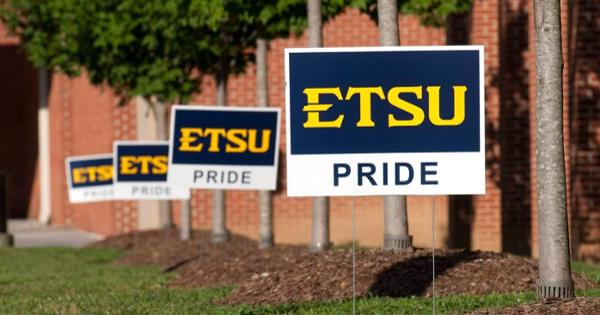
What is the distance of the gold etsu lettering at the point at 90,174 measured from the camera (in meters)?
24.4

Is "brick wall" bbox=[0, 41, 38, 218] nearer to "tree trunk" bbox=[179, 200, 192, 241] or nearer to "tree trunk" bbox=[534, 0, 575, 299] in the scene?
"tree trunk" bbox=[179, 200, 192, 241]

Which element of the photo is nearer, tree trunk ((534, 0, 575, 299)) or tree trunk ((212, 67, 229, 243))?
tree trunk ((534, 0, 575, 299))

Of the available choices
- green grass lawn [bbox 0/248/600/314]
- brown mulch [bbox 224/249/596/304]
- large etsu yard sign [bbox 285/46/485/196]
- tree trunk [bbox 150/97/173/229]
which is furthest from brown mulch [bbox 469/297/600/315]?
tree trunk [bbox 150/97/173/229]

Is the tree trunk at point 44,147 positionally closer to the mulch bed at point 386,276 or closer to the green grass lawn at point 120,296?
the green grass lawn at point 120,296

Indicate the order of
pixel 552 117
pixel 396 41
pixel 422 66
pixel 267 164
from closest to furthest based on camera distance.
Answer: pixel 422 66 < pixel 552 117 < pixel 396 41 < pixel 267 164

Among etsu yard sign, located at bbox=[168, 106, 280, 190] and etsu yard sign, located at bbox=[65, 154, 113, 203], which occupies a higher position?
etsu yard sign, located at bbox=[168, 106, 280, 190]

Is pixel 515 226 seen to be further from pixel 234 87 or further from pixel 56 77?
pixel 56 77

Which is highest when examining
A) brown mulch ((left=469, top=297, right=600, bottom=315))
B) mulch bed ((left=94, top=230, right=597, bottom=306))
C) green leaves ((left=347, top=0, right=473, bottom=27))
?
green leaves ((left=347, top=0, right=473, bottom=27))

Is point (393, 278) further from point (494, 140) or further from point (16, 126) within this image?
point (16, 126)

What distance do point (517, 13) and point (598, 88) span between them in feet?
6.13

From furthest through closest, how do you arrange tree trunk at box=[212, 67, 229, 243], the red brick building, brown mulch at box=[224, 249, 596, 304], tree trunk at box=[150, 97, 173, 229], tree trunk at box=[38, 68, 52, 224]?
tree trunk at box=[38, 68, 52, 224] < tree trunk at box=[150, 97, 173, 229] < tree trunk at box=[212, 67, 229, 243] < the red brick building < brown mulch at box=[224, 249, 596, 304]

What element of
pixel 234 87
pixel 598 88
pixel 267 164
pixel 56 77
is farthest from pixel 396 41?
pixel 56 77

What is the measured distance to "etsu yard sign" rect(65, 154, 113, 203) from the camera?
2430cm

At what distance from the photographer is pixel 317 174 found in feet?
39.8
